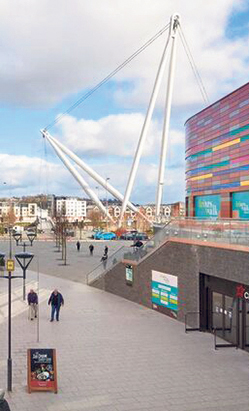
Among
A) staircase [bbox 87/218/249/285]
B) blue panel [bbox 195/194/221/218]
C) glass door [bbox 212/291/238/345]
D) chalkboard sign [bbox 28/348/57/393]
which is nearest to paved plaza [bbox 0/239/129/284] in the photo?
staircase [bbox 87/218/249/285]

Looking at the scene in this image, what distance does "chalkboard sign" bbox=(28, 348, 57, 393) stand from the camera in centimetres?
1238

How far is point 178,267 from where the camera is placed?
21.4 meters

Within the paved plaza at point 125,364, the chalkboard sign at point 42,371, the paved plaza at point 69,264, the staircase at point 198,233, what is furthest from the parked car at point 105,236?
the chalkboard sign at point 42,371

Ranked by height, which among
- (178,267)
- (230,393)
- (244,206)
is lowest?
(230,393)

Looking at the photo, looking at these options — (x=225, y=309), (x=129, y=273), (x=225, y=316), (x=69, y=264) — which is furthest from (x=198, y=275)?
(x=69, y=264)

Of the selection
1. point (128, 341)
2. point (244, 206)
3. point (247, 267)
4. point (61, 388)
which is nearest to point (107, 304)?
point (128, 341)

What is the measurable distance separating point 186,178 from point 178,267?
3164 centimetres

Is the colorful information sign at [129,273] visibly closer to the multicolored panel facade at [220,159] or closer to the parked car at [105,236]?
the multicolored panel facade at [220,159]

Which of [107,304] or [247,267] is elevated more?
[247,267]

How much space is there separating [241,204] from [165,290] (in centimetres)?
1886

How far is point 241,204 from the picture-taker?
1556 inches

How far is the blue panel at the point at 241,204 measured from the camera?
38.4 metres

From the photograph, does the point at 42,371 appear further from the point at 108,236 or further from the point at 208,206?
the point at 108,236

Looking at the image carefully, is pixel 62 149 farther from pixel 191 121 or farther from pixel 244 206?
pixel 244 206
